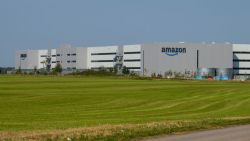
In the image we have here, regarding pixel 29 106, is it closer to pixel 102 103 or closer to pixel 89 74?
pixel 102 103

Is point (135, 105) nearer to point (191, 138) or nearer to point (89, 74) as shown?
point (191, 138)

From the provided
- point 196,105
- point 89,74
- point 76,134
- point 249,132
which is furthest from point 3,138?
point 89,74

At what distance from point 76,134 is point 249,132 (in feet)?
22.1

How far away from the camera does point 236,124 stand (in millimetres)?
27719

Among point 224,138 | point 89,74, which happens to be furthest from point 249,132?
point 89,74

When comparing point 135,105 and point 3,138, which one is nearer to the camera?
point 3,138

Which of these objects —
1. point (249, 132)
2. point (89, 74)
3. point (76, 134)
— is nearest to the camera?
point (76, 134)

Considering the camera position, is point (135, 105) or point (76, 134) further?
point (135, 105)

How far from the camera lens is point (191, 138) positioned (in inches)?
782

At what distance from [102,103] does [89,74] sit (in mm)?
145801

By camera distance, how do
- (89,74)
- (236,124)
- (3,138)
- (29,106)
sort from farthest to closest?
(89,74) < (29,106) < (236,124) < (3,138)

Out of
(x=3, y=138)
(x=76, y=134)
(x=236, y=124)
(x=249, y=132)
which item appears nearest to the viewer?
(x=3, y=138)

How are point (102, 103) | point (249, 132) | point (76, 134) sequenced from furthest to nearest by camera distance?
point (102, 103), point (249, 132), point (76, 134)

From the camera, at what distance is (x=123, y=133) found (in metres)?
21.4
